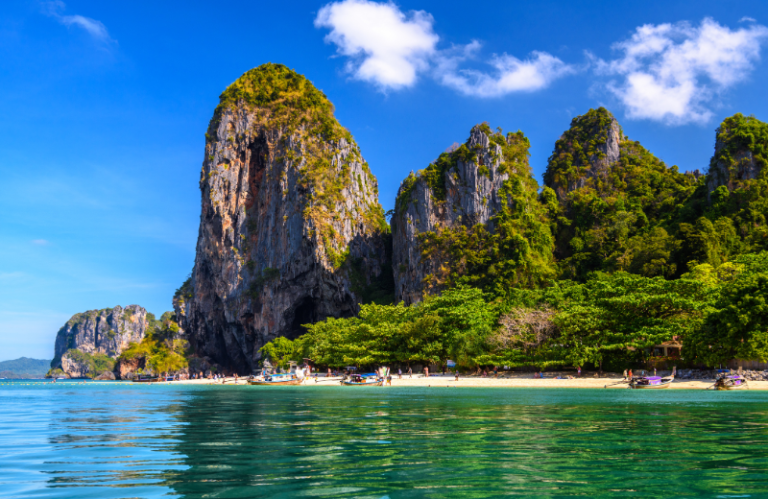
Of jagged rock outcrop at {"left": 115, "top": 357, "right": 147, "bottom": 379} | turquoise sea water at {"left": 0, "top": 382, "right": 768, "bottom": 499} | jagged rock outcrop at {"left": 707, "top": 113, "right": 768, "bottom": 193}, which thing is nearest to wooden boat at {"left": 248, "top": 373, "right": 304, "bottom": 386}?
turquoise sea water at {"left": 0, "top": 382, "right": 768, "bottom": 499}

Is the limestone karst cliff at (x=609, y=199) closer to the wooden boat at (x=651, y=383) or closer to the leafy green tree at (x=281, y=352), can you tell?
the wooden boat at (x=651, y=383)

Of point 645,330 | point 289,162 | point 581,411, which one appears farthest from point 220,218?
point 581,411

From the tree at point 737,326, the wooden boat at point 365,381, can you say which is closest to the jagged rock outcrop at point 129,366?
the wooden boat at point 365,381

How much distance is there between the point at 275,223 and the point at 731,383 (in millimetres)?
73387

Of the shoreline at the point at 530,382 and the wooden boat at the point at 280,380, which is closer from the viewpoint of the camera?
the shoreline at the point at 530,382

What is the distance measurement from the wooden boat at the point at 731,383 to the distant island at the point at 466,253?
6.42ft

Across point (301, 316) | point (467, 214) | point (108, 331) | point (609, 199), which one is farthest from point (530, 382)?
point (108, 331)

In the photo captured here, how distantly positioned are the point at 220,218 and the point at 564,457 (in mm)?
92880

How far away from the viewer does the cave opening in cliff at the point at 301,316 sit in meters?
88.1

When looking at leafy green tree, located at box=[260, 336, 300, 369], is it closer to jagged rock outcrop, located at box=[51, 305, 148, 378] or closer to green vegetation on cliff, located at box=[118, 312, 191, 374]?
green vegetation on cliff, located at box=[118, 312, 191, 374]

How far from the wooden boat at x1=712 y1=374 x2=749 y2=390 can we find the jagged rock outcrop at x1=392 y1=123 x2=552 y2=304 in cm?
3750

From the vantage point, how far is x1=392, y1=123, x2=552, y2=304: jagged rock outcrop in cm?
7025

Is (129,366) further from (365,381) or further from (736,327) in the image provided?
(736,327)

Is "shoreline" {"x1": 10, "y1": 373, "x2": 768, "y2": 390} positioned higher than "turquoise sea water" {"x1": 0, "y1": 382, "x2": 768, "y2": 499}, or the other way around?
"turquoise sea water" {"x1": 0, "y1": 382, "x2": 768, "y2": 499}
